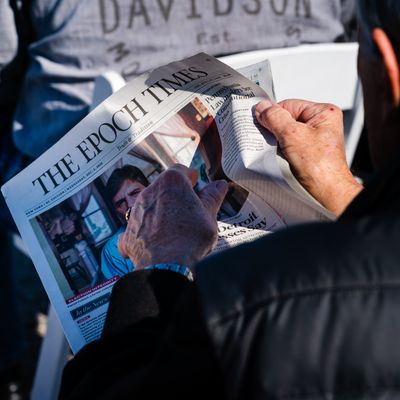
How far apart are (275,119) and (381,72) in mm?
278

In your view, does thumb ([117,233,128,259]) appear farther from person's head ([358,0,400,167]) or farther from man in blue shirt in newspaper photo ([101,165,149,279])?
person's head ([358,0,400,167])

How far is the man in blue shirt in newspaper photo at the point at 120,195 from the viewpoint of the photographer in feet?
3.04

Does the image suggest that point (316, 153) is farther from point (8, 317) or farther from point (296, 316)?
point (8, 317)

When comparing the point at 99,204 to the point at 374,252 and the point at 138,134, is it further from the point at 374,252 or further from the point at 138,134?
the point at 374,252

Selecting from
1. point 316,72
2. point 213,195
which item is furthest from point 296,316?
point 316,72

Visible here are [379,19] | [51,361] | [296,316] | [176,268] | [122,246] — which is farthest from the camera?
[51,361]

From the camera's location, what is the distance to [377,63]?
2.26 feet

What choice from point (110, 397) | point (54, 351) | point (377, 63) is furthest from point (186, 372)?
point (54, 351)

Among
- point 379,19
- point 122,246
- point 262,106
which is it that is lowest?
point 122,246

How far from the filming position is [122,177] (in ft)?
3.10

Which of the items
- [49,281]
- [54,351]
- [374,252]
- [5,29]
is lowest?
[54,351]

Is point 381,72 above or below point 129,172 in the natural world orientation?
above

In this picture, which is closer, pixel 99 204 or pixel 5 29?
pixel 99 204

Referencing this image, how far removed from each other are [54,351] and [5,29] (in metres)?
0.65
